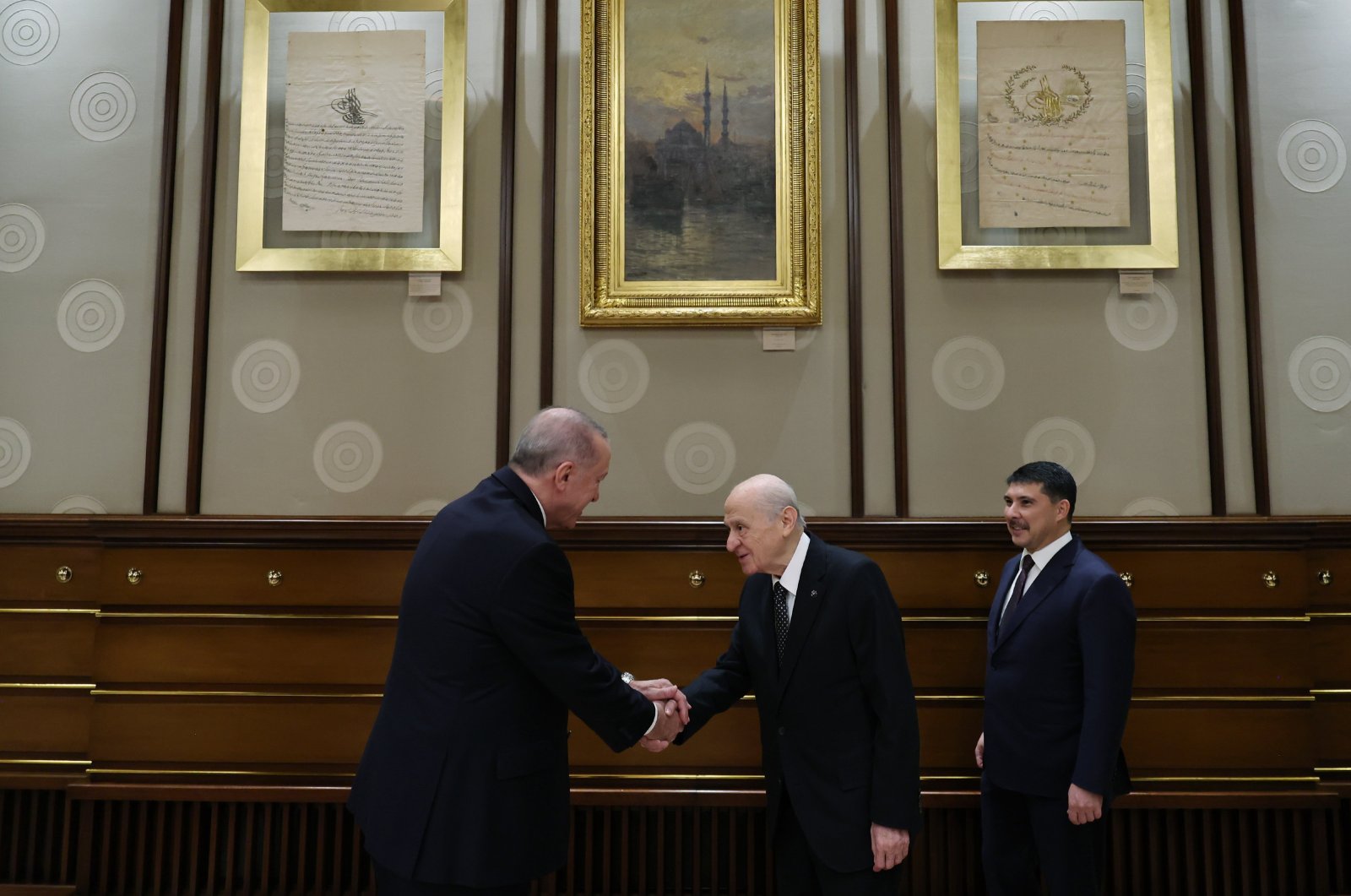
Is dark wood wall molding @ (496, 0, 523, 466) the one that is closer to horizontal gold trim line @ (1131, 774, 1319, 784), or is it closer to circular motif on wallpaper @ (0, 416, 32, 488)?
circular motif on wallpaper @ (0, 416, 32, 488)

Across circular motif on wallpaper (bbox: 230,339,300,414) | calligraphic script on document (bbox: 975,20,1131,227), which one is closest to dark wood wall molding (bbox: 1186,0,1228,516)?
calligraphic script on document (bbox: 975,20,1131,227)

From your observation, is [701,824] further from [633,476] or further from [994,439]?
[994,439]

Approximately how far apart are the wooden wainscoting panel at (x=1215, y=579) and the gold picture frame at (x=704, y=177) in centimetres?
164

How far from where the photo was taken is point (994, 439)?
3.86 meters

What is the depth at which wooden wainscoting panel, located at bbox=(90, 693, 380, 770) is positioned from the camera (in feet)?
11.1

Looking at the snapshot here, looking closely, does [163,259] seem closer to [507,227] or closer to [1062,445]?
[507,227]

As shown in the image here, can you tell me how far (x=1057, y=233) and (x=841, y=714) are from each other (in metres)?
2.54

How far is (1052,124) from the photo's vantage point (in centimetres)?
394

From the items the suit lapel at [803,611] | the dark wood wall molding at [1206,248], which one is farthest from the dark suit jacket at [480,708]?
the dark wood wall molding at [1206,248]

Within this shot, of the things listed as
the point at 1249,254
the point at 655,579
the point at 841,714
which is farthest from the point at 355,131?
the point at 1249,254

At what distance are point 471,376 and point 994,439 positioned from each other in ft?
7.49

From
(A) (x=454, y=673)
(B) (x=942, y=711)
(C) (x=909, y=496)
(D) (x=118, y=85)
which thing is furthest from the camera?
(D) (x=118, y=85)

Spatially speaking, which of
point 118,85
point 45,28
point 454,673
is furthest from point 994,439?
point 45,28

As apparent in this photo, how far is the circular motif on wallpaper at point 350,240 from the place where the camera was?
3990 mm
